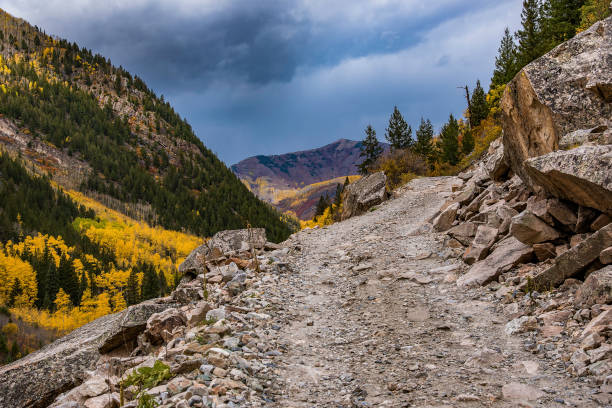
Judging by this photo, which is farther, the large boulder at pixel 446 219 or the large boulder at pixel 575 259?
the large boulder at pixel 446 219

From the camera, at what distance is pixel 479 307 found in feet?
31.6

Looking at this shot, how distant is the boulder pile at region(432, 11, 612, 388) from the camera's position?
7.18m

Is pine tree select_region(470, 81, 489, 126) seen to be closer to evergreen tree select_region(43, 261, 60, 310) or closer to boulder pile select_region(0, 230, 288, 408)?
boulder pile select_region(0, 230, 288, 408)

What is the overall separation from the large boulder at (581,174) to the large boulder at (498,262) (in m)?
1.89

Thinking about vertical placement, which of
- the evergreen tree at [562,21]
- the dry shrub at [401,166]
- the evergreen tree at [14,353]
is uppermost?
the evergreen tree at [562,21]

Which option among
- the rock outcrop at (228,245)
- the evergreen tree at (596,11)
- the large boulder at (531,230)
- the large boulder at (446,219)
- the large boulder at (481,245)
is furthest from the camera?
the evergreen tree at (596,11)

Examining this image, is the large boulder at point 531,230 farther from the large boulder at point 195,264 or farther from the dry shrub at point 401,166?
the dry shrub at point 401,166

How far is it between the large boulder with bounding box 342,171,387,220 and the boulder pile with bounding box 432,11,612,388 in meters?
17.4

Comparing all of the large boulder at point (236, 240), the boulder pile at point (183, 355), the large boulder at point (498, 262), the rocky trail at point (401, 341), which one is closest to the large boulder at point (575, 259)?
the rocky trail at point (401, 341)

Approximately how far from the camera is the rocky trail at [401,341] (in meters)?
6.12

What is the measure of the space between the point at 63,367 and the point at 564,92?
759 inches

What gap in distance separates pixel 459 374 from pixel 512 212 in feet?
25.4

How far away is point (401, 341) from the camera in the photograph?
849cm

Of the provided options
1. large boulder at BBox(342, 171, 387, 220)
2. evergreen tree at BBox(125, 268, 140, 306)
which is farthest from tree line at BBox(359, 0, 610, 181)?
evergreen tree at BBox(125, 268, 140, 306)
